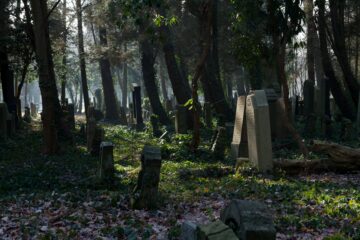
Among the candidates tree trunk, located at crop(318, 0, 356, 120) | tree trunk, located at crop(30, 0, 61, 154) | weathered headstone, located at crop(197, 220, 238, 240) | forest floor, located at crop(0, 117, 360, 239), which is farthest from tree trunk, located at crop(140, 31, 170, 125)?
weathered headstone, located at crop(197, 220, 238, 240)

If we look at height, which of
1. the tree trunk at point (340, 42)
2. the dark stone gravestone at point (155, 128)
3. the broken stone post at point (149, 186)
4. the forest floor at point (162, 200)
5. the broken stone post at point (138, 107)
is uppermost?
the tree trunk at point (340, 42)

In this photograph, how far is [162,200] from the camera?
9.20 metres

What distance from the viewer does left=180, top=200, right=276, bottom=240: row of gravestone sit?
15.8 ft

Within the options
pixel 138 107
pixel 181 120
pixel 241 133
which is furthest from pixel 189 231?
pixel 138 107

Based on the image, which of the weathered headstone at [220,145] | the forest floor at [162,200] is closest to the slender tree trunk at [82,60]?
the forest floor at [162,200]

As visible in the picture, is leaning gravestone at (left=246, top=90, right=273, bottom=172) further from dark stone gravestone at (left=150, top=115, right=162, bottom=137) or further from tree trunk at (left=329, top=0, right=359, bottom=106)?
tree trunk at (left=329, top=0, right=359, bottom=106)

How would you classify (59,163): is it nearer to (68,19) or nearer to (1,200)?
(1,200)

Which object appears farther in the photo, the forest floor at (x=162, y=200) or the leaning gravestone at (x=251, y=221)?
the forest floor at (x=162, y=200)

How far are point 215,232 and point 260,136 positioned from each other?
7.41 metres

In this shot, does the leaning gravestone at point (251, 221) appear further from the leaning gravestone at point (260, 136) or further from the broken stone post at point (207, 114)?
the broken stone post at point (207, 114)

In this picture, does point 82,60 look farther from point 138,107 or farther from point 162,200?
point 162,200

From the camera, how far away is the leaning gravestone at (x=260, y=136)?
1189 centimetres

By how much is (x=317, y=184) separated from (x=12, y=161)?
8.96 m

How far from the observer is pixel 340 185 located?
1031 cm
